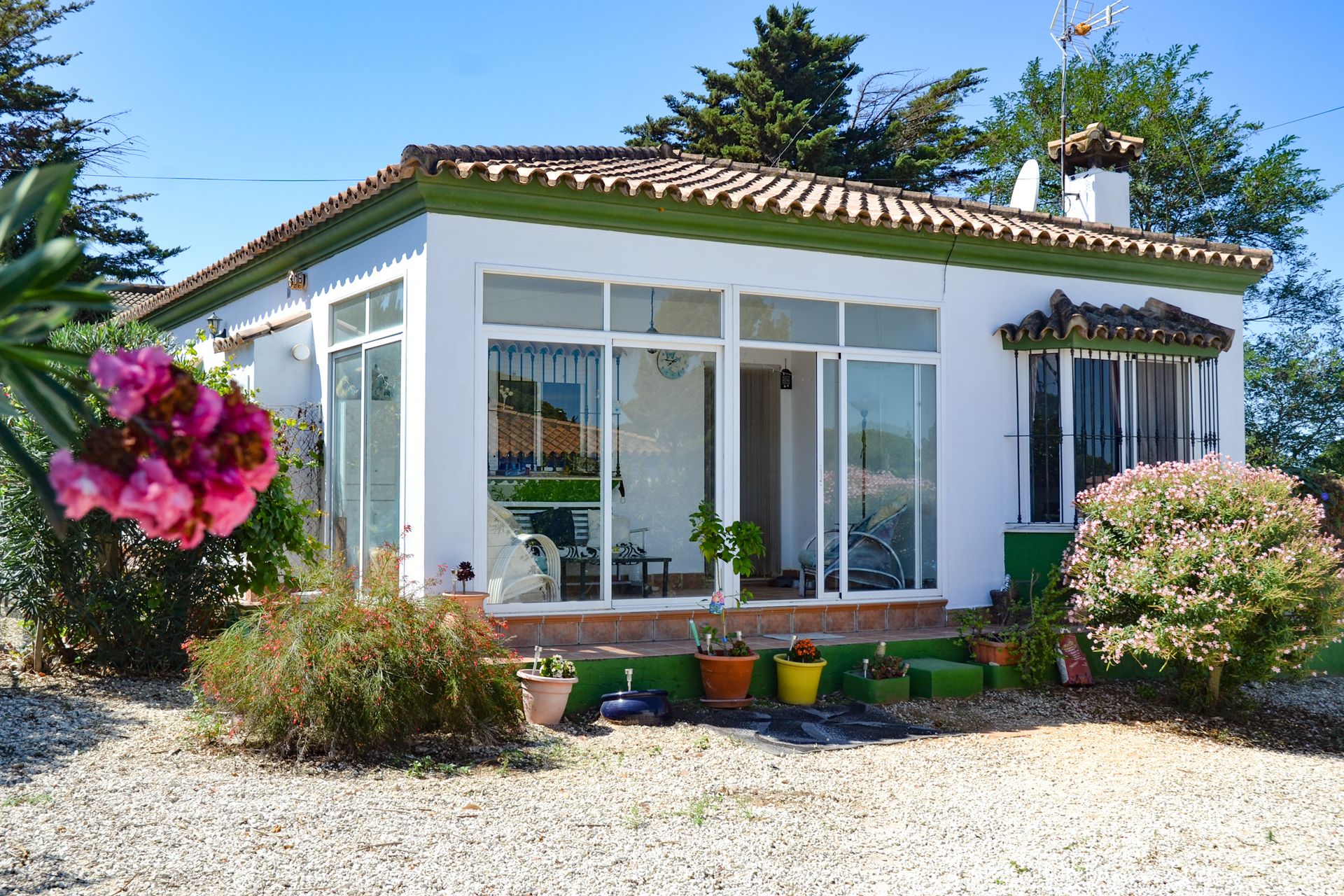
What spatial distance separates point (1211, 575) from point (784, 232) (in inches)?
149

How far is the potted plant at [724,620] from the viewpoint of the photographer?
7258mm

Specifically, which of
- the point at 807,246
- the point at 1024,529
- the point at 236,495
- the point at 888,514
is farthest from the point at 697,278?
the point at 236,495

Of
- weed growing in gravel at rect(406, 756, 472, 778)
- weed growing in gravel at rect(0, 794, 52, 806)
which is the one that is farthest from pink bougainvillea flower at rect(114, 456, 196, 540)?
weed growing in gravel at rect(406, 756, 472, 778)

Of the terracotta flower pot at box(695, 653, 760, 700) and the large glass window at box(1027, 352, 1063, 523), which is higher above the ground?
the large glass window at box(1027, 352, 1063, 523)

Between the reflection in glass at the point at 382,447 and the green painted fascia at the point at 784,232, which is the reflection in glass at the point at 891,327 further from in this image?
the reflection in glass at the point at 382,447

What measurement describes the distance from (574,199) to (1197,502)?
15.2ft

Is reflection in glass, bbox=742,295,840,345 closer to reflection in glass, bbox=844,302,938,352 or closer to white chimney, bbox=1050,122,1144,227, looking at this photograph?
reflection in glass, bbox=844,302,938,352

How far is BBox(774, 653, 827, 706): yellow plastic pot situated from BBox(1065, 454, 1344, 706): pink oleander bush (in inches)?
74.1

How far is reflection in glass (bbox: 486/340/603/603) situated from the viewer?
301 inches

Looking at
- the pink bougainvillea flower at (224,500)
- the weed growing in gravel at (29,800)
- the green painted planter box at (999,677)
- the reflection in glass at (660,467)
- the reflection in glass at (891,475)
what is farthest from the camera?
the reflection in glass at (891,475)

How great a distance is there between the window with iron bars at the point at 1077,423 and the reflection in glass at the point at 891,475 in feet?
2.94

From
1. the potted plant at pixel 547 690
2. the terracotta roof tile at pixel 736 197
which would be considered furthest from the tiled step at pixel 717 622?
the terracotta roof tile at pixel 736 197

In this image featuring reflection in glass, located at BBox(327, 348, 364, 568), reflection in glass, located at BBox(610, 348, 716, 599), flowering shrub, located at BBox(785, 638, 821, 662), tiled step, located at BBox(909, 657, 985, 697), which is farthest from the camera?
reflection in glass, located at BBox(327, 348, 364, 568)

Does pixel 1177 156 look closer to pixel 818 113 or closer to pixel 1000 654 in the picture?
pixel 818 113
